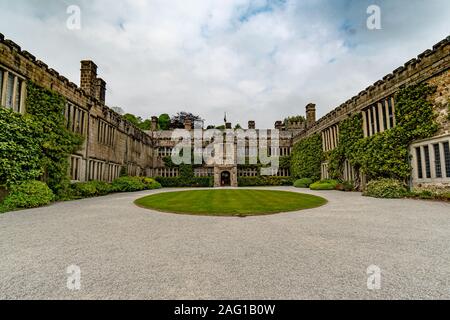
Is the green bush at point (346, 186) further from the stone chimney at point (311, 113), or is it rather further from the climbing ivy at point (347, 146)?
the stone chimney at point (311, 113)

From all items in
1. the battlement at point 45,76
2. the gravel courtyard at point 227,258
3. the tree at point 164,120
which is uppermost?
the tree at point 164,120

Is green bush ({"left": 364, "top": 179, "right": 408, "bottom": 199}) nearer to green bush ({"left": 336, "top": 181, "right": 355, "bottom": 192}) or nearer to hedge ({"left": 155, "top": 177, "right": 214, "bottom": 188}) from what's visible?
green bush ({"left": 336, "top": 181, "right": 355, "bottom": 192})

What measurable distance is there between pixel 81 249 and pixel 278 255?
359 centimetres

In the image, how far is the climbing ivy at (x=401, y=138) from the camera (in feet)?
37.0

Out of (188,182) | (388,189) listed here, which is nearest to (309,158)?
(388,189)

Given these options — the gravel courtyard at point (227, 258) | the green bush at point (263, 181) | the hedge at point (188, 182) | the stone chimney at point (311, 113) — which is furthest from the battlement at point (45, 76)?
the stone chimney at point (311, 113)

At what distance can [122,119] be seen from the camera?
2097 cm

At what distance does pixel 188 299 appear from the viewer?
237cm

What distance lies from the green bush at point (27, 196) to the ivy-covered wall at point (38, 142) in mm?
336

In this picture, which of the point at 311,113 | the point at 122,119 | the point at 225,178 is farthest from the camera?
the point at 225,178

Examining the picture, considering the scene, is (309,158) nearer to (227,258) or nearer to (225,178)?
(225,178)

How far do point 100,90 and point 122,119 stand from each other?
3.69 meters

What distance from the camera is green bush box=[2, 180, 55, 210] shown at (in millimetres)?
8395

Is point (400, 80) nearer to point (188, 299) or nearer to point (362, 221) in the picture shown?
point (362, 221)
